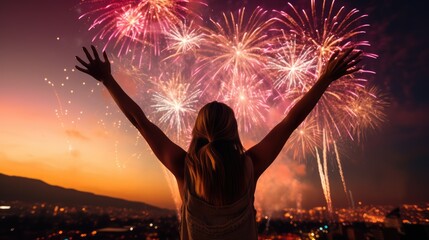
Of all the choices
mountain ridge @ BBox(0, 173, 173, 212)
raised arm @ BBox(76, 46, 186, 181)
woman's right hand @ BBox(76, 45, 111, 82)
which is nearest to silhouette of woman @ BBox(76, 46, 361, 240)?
raised arm @ BBox(76, 46, 186, 181)

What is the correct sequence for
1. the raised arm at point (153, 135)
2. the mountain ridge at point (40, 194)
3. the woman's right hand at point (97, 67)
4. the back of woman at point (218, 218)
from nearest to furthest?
the back of woman at point (218, 218) < the raised arm at point (153, 135) < the woman's right hand at point (97, 67) < the mountain ridge at point (40, 194)

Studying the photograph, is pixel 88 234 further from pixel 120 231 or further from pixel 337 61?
pixel 337 61

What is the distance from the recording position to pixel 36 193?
150 meters

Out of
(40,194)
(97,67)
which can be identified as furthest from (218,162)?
(40,194)

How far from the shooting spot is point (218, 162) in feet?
4.33

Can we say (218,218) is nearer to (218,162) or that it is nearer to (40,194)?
(218,162)

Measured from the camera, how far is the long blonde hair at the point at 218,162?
52.5 inches

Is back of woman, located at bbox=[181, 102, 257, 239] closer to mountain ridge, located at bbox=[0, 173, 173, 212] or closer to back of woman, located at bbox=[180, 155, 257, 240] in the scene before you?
back of woman, located at bbox=[180, 155, 257, 240]

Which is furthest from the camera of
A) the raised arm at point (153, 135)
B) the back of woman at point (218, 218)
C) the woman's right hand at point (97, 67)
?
the woman's right hand at point (97, 67)

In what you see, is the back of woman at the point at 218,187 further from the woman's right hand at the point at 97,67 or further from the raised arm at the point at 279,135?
the woman's right hand at the point at 97,67

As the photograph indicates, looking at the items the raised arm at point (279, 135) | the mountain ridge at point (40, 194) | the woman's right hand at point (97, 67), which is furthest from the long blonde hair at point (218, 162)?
the mountain ridge at point (40, 194)

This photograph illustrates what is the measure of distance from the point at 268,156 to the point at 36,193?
600ft

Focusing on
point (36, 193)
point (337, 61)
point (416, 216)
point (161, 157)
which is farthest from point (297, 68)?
point (36, 193)

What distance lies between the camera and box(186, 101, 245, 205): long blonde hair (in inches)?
52.5
